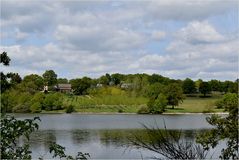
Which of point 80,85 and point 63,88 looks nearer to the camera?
point 80,85

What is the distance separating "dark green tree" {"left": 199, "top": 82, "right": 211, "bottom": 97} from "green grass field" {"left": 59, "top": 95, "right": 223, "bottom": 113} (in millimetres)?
4187

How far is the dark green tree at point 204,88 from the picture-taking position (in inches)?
4134

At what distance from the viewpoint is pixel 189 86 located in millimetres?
106312

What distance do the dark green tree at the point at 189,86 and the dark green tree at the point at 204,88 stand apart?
187cm

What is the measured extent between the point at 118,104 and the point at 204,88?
22786 mm

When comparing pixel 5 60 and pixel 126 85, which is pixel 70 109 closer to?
pixel 126 85

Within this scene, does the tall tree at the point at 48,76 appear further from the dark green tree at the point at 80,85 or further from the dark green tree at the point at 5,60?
the dark green tree at the point at 80,85

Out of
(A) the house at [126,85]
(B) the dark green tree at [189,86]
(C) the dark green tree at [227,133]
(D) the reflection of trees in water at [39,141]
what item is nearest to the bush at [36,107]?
(A) the house at [126,85]

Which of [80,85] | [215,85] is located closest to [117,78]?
[80,85]

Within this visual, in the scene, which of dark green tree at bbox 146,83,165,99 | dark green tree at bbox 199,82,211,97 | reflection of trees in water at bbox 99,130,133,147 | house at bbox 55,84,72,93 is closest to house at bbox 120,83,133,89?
house at bbox 55,84,72,93

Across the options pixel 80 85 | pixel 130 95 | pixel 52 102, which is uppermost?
pixel 80 85

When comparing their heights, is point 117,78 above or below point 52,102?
above

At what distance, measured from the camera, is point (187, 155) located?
13.3 feet

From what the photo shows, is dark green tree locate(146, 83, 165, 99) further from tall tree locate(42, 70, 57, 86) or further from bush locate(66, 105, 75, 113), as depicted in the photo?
tall tree locate(42, 70, 57, 86)
